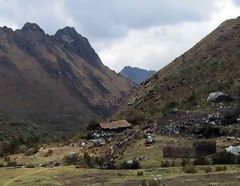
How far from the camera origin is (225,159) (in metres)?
41.0

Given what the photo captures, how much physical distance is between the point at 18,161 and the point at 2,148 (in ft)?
43.6

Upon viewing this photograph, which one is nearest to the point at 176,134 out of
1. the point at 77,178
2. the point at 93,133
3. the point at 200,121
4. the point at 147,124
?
the point at 200,121

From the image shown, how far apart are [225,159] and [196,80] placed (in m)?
36.5

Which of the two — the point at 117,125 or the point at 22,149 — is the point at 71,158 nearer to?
the point at 22,149

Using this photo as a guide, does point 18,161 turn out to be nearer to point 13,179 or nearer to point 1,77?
point 13,179

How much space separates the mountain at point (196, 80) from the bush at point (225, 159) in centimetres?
2014

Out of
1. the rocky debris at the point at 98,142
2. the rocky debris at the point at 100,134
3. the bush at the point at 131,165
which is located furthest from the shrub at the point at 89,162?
the rocky debris at the point at 100,134

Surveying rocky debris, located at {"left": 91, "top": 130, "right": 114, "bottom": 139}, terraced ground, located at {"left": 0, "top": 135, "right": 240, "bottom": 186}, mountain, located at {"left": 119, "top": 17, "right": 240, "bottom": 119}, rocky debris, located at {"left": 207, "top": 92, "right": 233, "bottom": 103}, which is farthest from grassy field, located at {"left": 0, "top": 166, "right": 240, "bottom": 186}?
rocky debris, located at {"left": 207, "top": 92, "right": 233, "bottom": 103}

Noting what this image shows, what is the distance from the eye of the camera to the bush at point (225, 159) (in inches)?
1592

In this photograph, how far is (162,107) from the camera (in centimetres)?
7106

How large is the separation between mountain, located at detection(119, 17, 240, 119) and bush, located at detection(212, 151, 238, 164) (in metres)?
20.1

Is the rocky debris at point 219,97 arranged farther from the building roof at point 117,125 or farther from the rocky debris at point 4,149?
the rocky debris at point 4,149

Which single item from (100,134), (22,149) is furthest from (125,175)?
(22,149)

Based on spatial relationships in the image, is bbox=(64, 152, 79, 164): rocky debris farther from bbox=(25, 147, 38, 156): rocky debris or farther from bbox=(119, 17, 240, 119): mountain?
bbox=(119, 17, 240, 119): mountain
